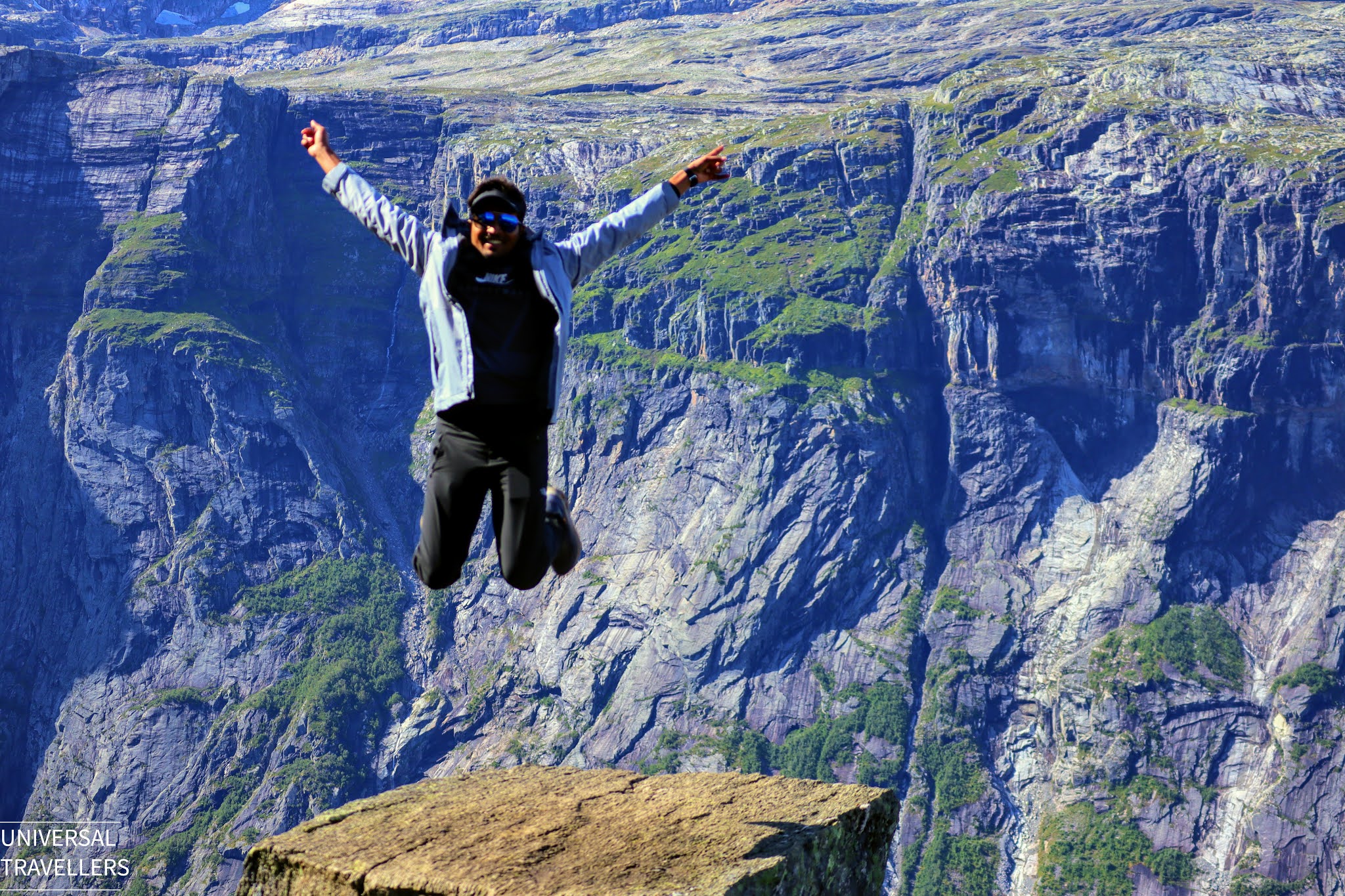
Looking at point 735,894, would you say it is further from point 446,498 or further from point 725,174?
point 725,174

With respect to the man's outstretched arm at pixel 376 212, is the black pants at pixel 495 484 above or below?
below

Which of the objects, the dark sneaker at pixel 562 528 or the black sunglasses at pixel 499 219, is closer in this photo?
the black sunglasses at pixel 499 219

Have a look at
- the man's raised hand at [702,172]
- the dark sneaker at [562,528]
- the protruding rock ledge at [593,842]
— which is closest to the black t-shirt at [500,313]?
the dark sneaker at [562,528]

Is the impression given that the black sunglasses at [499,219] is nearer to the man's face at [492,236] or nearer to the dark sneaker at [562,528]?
the man's face at [492,236]

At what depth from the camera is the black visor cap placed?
18609mm

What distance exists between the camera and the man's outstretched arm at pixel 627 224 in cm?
1955

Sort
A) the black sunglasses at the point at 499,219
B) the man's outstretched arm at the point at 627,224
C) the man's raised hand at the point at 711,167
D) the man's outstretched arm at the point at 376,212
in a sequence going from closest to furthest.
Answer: the black sunglasses at the point at 499,219 < the man's outstretched arm at the point at 376,212 < the man's outstretched arm at the point at 627,224 < the man's raised hand at the point at 711,167

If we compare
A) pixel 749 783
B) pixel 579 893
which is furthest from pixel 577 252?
pixel 749 783

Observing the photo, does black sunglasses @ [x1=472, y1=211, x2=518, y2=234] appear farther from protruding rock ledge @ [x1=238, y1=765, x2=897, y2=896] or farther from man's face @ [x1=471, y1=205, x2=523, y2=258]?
protruding rock ledge @ [x1=238, y1=765, x2=897, y2=896]

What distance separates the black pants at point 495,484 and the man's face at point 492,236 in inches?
90.0

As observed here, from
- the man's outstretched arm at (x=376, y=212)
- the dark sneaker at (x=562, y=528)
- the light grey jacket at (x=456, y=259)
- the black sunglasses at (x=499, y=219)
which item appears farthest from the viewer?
the dark sneaker at (x=562, y=528)

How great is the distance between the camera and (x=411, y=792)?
24984mm

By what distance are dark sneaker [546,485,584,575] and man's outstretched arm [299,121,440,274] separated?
3.97 meters

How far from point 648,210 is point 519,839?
1042cm
